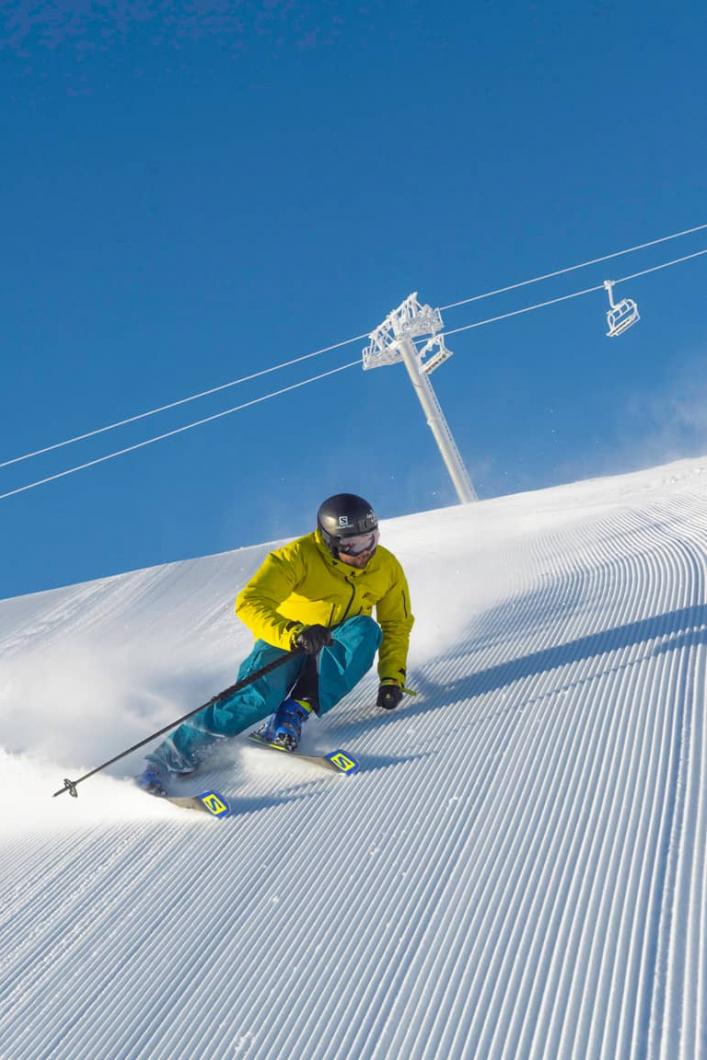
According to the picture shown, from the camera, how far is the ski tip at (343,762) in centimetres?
336

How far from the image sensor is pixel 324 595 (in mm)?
4160

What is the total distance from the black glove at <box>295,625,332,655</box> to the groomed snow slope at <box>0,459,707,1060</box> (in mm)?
438

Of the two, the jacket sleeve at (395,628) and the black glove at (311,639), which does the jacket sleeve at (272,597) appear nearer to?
the black glove at (311,639)

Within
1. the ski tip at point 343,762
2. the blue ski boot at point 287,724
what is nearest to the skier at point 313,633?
the blue ski boot at point 287,724

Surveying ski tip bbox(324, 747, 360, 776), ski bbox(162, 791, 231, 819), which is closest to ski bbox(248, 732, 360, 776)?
ski tip bbox(324, 747, 360, 776)

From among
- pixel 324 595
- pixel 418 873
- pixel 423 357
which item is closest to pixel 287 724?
pixel 324 595

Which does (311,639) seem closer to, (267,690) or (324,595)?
(267,690)

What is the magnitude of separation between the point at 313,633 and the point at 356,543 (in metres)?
0.51

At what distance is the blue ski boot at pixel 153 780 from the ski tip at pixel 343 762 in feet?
2.26

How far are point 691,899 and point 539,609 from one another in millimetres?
3462

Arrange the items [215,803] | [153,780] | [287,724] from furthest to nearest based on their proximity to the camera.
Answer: [287,724], [153,780], [215,803]

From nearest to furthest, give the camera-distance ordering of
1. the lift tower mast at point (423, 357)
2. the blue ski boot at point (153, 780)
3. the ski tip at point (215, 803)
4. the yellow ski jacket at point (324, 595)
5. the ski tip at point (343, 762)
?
the ski tip at point (215, 803) → the ski tip at point (343, 762) → the blue ski boot at point (153, 780) → the yellow ski jacket at point (324, 595) → the lift tower mast at point (423, 357)

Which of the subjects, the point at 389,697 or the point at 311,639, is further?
the point at 389,697

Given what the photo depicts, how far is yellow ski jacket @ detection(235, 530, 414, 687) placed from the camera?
154 inches
